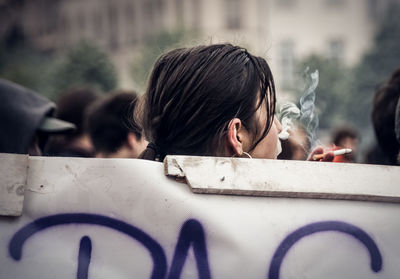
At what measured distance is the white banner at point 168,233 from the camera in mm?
1412

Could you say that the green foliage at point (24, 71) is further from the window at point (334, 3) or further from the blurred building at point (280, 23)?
the window at point (334, 3)

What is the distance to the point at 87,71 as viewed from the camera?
58.4ft

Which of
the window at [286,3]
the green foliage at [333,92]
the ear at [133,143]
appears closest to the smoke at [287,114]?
the ear at [133,143]

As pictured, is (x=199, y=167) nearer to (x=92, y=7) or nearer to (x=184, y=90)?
(x=184, y=90)

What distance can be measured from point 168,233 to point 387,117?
1.49m

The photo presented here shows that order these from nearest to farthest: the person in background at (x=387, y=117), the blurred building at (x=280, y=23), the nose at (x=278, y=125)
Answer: the nose at (x=278, y=125) < the person in background at (x=387, y=117) < the blurred building at (x=280, y=23)

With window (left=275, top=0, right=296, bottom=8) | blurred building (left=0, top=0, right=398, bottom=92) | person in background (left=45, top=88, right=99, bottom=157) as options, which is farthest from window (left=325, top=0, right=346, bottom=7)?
person in background (left=45, top=88, right=99, bottom=157)

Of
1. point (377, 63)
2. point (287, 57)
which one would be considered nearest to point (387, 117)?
point (377, 63)

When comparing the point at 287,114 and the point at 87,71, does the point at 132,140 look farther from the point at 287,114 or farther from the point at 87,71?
the point at 87,71

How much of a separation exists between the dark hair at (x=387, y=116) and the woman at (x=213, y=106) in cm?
101

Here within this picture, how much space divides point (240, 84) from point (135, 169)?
1.29 ft

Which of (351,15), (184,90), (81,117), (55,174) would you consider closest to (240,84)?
(184,90)

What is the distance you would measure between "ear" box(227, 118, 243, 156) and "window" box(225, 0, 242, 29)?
3701 cm

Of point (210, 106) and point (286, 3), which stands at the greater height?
point (210, 106)
